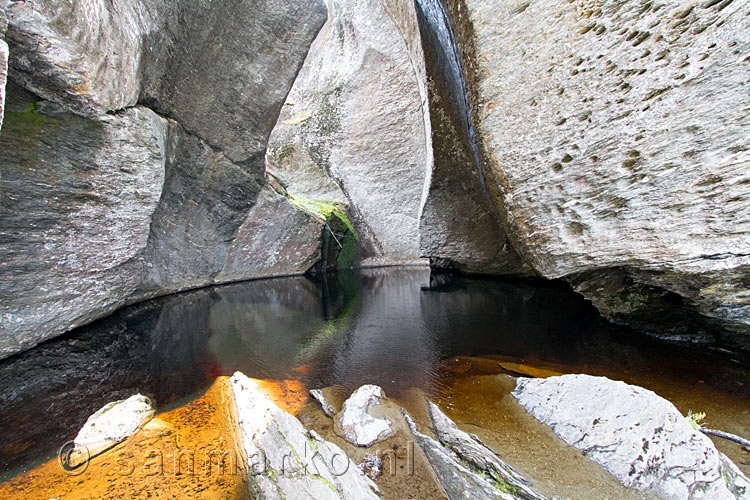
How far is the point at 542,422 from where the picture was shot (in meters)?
2.38

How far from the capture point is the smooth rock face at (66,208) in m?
3.46

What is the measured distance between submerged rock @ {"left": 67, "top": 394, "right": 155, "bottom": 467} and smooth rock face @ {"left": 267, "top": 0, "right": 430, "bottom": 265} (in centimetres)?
1018

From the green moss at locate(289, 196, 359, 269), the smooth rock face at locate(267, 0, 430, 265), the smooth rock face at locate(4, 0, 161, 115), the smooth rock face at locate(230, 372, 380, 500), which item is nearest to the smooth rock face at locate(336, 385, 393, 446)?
the smooth rock face at locate(230, 372, 380, 500)

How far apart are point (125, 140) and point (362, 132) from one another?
1087 centimetres

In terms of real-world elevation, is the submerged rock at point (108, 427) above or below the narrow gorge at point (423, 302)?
below

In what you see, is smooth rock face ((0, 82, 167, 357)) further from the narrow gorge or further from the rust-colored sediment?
the rust-colored sediment

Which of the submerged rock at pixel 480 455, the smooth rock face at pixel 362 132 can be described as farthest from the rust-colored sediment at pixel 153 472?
the smooth rock face at pixel 362 132

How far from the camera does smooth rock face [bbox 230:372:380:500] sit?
5.69ft

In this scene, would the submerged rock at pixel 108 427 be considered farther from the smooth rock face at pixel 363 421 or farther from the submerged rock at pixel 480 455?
the submerged rock at pixel 480 455

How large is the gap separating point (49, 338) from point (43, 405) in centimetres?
207

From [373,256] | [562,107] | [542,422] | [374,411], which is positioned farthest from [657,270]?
[373,256]

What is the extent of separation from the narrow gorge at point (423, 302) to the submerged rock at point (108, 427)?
0.08m

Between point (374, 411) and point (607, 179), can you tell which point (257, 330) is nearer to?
point (374, 411)

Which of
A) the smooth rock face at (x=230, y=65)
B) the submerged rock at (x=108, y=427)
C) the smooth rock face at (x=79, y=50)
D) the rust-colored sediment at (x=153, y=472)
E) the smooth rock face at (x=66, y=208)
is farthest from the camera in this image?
the smooth rock face at (x=230, y=65)
